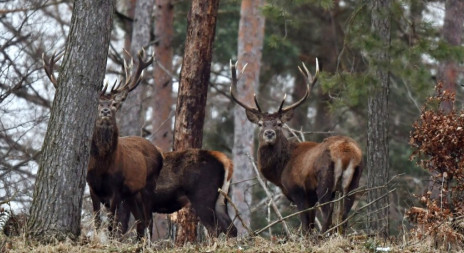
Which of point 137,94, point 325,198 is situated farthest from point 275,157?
point 137,94

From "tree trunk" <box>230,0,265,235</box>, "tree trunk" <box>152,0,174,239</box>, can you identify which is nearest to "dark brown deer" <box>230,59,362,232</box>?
"tree trunk" <box>230,0,265,235</box>

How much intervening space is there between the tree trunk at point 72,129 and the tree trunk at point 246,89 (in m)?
10.7

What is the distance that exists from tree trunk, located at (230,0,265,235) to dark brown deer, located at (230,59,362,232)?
21.9 feet

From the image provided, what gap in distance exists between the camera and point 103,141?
43.1 ft

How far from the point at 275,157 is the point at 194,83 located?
79.9 inches

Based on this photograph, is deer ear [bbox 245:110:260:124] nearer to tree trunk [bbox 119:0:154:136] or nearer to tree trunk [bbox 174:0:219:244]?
tree trunk [bbox 174:0:219:244]

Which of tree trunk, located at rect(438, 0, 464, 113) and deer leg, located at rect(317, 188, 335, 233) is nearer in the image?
deer leg, located at rect(317, 188, 335, 233)

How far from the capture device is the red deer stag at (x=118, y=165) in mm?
→ 13180

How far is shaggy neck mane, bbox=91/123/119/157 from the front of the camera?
13.1m

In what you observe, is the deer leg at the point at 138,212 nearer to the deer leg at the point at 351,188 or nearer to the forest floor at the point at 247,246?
the deer leg at the point at 351,188

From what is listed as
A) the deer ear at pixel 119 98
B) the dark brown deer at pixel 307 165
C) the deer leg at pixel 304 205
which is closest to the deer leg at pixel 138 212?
the deer ear at pixel 119 98

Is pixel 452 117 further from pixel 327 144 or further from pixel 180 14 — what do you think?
pixel 180 14

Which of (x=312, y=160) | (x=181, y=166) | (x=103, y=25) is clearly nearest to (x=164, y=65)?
(x=181, y=166)

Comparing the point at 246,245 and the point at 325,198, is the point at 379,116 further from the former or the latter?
the point at 246,245
